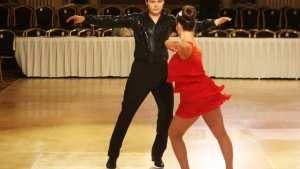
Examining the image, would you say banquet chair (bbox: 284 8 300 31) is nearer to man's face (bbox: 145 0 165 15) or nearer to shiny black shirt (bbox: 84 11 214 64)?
shiny black shirt (bbox: 84 11 214 64)

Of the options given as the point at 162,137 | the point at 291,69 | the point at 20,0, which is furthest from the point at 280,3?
the point at 162,137

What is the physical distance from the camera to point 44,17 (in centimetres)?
1515

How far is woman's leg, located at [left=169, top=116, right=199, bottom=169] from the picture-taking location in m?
4.69

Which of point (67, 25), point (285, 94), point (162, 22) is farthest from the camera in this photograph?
point (67, 25)

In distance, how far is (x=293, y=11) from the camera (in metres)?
15.8

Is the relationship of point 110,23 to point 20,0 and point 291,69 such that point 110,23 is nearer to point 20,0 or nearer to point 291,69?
point 291,69

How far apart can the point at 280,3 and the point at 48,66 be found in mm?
7692

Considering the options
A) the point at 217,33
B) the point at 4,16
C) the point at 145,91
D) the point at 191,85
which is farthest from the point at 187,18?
the point at 4,16

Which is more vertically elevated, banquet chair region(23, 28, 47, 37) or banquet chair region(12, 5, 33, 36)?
banquet chair region(12, 5, 33, 36)

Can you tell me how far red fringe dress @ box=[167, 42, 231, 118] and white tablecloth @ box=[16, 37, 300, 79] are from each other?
7.26 metres

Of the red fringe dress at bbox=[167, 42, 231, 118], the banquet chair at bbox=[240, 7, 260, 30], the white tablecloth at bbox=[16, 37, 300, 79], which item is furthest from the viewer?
the banquet chair at bbox=[240, 7, 260, 30]

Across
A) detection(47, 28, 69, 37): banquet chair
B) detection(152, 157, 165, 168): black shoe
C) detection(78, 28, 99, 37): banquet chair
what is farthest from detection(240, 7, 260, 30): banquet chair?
detection(152, 157, 165, 168): black shoe

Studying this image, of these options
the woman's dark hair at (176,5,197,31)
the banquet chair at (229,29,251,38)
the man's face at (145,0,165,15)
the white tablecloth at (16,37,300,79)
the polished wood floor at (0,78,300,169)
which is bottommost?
the polished wood floor at (0,78,300,169)

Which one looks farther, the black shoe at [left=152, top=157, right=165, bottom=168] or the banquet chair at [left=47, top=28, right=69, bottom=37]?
the banquet chair at [left=47, top=28, right=69, bottom=37]
